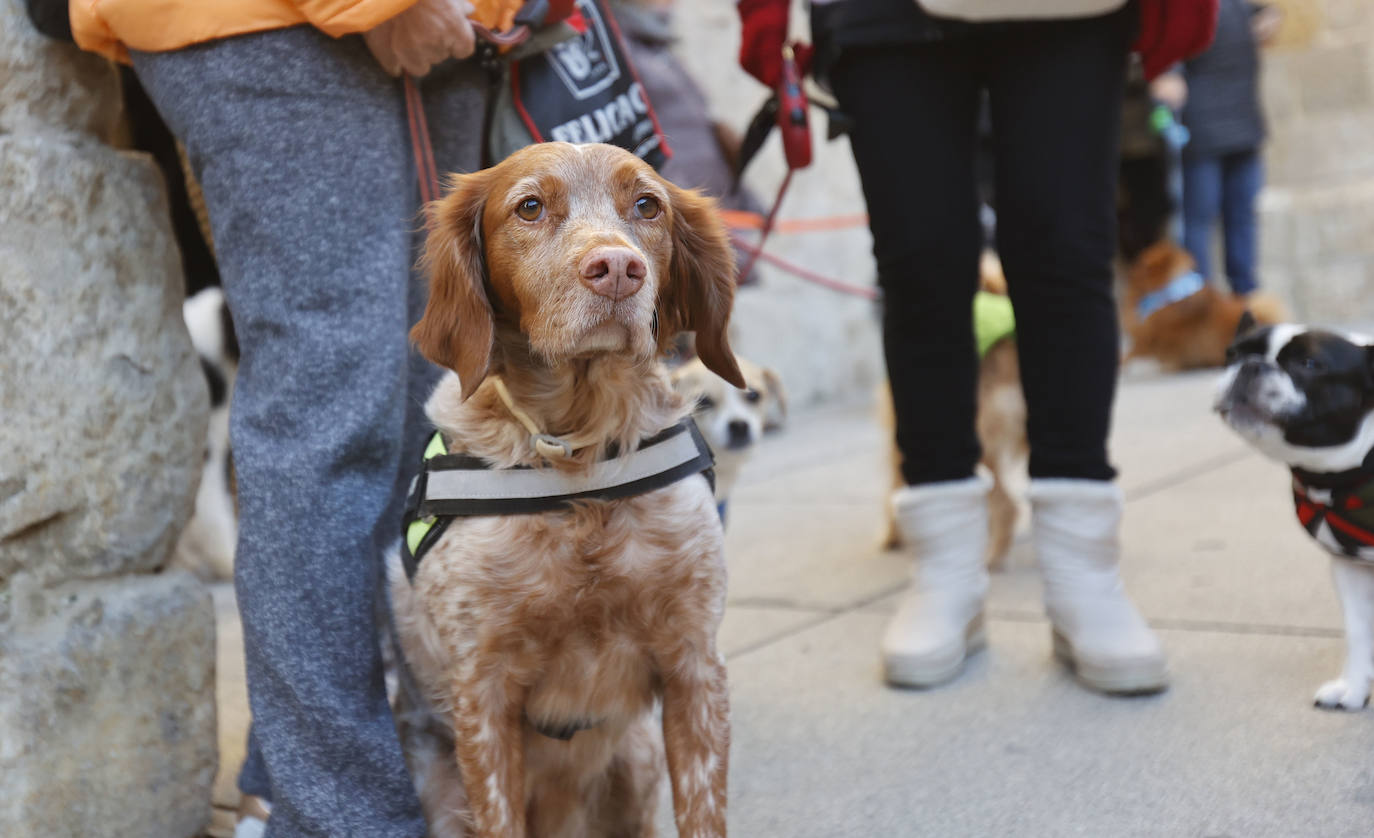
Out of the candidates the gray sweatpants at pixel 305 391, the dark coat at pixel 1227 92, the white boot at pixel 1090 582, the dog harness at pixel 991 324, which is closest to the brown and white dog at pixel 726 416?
the dog harness at pixel 991 324

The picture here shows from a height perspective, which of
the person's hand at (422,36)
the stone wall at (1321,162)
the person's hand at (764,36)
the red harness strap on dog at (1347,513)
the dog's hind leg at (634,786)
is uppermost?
the person's hand at (422,36)

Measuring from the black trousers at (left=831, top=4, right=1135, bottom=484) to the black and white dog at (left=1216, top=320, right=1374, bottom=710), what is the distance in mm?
336

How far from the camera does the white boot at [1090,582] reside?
2520 millimetres

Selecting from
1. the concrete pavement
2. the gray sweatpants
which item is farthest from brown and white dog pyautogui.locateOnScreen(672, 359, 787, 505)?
the gray sweatpants

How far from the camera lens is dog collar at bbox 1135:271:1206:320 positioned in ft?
27.0

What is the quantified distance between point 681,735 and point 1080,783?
2.58ft

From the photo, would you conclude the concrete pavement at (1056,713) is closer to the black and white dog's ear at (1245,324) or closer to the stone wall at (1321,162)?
the black and white dog's ear at (1245,324)

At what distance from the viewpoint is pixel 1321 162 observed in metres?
10.3

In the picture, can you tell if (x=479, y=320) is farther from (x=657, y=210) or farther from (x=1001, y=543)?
(x=1001, y=543)

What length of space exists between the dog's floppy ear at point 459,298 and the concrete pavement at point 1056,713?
1.01 meters

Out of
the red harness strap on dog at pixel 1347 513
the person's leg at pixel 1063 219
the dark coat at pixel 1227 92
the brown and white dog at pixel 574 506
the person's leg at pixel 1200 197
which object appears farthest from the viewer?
the person's leg at pixel 1200 197

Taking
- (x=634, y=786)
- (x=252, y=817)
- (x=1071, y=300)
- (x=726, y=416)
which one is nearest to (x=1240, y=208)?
(x=726, y=416)

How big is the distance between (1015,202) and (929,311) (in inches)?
12.1

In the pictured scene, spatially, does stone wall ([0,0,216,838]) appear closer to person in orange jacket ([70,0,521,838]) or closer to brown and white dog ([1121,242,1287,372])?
person in orange jacket ([70,0,521,838])
